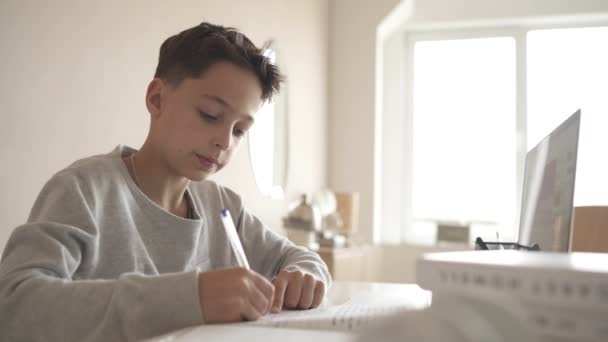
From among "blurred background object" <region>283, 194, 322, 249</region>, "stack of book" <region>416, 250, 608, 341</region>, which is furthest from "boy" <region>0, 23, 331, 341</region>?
"blurred background object" <region>283, 194, 322, 249</region>

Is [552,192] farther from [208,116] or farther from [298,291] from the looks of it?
[208,116]

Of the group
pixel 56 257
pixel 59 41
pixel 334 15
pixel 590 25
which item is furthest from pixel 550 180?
pixel 590 25

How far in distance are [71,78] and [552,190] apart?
1320 millimetres

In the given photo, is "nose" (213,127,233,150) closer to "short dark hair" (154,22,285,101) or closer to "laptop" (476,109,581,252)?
"short dark hair" (154,22,285,101)

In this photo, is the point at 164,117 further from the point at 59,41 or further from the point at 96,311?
the point at 59,41

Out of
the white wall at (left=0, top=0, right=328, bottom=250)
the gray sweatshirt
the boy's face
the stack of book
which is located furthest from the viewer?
the white wall at (left=0, top=0, right=328, bottom=250)

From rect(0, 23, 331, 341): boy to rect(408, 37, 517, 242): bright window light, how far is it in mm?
3161

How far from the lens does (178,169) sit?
102cm

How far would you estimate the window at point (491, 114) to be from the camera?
3.98 meters

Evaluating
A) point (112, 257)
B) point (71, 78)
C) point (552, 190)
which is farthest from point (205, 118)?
point (71, 78)

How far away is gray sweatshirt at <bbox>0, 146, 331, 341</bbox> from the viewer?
64cm

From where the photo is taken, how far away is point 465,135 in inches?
163

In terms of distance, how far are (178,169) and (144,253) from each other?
0.55 ft

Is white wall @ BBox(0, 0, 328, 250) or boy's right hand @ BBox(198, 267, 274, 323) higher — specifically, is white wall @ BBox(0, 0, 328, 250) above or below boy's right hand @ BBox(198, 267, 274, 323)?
above
